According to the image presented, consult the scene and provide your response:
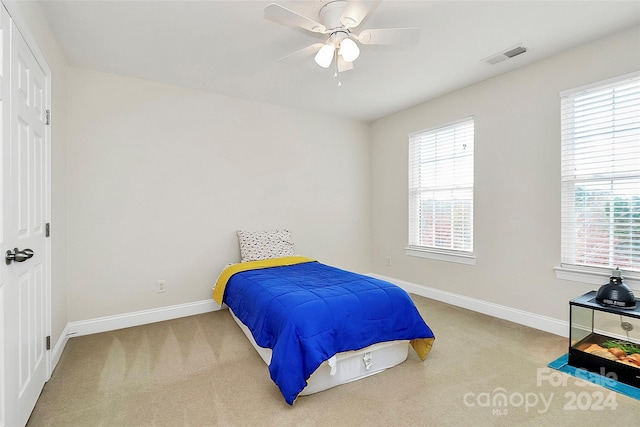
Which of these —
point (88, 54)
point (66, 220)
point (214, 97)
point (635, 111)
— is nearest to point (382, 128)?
point (214, 97)

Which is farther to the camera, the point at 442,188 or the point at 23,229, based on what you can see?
the point at 442,188

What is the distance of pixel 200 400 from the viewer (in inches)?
78.7

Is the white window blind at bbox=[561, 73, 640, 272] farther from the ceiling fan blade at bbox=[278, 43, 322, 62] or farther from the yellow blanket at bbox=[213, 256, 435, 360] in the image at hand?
the yellow blanket at bbox=[213, 256, 435, 360]

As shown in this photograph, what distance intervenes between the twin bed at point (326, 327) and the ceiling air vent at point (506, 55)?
2.38m

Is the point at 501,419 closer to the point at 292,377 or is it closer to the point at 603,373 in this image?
the point at 603,373

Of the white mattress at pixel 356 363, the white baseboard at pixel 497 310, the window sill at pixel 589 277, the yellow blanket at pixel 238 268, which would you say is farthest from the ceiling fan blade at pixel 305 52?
the white baseboard at pixel 497 310

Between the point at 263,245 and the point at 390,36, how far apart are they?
2638 millimetres

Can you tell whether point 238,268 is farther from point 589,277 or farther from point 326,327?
point 589,277

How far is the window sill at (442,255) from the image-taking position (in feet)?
12.2

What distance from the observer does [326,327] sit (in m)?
2.06

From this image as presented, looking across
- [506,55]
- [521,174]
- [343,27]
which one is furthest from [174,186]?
[521,174]

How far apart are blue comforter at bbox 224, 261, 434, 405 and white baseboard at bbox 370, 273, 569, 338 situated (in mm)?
1464

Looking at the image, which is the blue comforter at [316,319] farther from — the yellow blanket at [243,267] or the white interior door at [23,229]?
the white interior door at [23,229]

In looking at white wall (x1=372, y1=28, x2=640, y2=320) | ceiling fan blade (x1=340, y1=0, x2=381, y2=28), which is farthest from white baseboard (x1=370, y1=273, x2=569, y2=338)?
ceiling fan blade (x1=340, y1=0, x2=381, y2=28)
